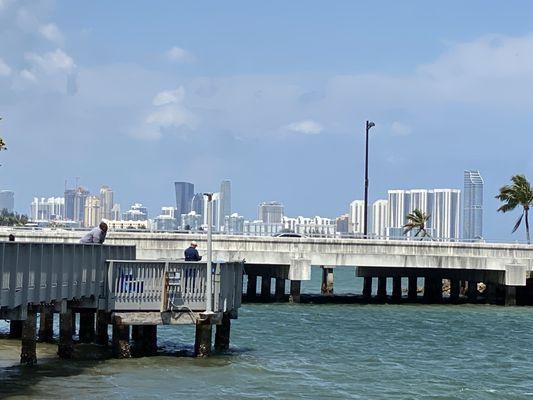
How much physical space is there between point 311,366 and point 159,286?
607 centimetres

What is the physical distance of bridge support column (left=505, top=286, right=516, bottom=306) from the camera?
66.1 m

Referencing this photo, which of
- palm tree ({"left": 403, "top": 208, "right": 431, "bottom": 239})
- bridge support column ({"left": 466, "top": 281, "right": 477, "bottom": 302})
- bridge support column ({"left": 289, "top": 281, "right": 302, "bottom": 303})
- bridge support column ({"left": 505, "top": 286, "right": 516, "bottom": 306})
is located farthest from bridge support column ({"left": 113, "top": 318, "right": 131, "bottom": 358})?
palm tree ({"left": 403, "top": 208, "right": 431, "bottom": 239})

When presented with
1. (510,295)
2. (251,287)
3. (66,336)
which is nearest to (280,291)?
(251,287)

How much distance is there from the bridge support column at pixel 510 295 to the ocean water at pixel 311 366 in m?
11.3

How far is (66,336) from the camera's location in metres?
33.0

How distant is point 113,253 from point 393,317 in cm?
2733

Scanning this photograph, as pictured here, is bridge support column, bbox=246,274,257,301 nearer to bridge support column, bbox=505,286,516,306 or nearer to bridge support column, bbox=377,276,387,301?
bridge support column, bbox=377,276,387,301

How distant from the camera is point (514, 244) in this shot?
220 feet

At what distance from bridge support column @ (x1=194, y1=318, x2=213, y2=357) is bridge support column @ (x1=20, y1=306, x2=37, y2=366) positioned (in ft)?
17.0

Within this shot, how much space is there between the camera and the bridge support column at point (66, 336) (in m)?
32.6

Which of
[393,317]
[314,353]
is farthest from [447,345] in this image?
[393,317]

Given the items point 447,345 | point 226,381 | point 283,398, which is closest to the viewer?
point 283,398

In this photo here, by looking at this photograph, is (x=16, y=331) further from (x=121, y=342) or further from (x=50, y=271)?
(x=50, y=271)

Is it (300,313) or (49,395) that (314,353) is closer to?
(49,395)
